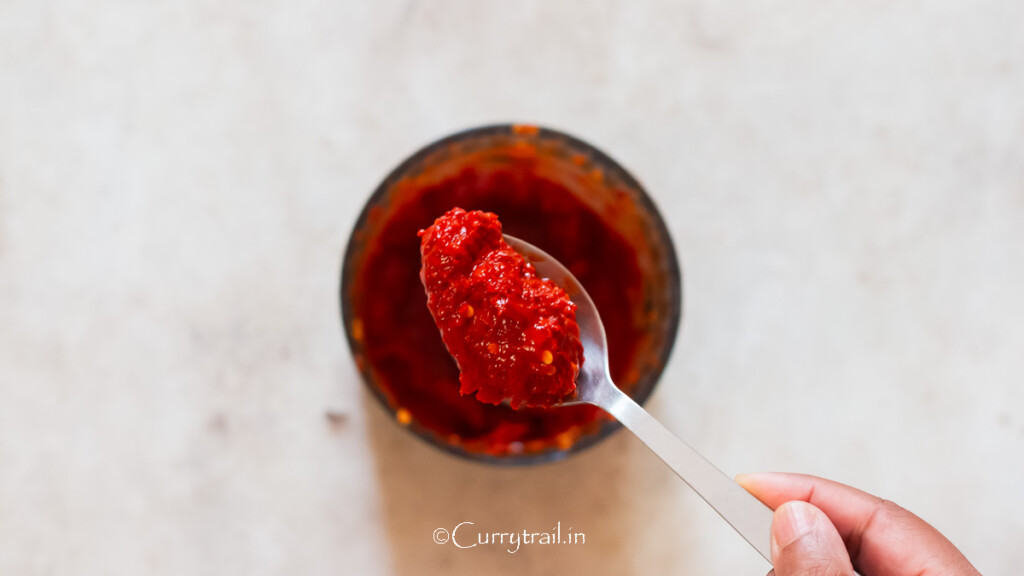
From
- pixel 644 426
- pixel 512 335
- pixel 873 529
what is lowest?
pixel 873 529

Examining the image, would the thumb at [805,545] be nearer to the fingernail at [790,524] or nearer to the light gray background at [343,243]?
the fingernail at [790,524]

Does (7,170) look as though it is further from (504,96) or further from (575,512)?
(575,512)

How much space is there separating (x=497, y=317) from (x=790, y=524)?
348 millimetres

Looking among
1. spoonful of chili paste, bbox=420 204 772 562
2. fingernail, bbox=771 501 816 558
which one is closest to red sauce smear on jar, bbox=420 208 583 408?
spoonful of chili paste, bbox=420 204 772 562

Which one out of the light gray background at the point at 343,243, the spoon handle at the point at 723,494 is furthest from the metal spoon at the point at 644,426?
the light gray background at the point at 343,243

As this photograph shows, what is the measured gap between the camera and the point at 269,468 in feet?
3.68

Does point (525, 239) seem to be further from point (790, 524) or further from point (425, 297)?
point (790, 524)

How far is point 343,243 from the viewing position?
114 centimetres

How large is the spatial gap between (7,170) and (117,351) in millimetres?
299

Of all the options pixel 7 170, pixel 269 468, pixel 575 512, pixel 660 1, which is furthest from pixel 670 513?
pixel 7 170

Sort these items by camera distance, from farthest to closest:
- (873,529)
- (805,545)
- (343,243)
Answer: (343,243) < (873,529) < (805,545)

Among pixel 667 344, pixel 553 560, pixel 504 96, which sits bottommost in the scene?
pixel 553 560

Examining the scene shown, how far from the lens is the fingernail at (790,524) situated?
0.80 meters

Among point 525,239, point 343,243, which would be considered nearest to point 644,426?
point 525,239
